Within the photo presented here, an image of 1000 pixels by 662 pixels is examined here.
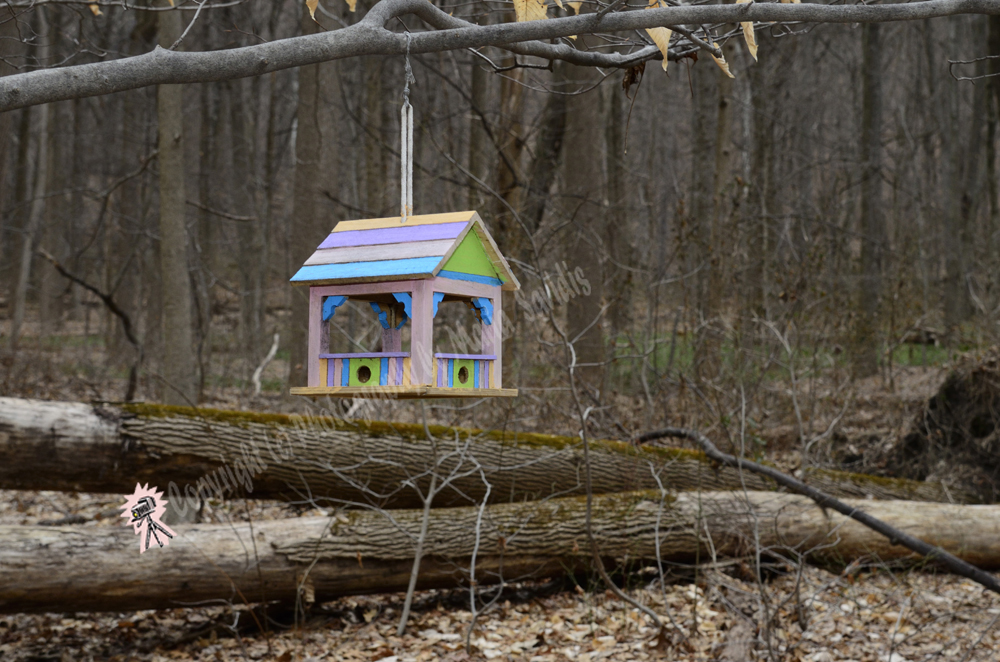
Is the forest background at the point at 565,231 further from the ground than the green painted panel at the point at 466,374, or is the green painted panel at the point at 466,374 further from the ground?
the forest background at the point at 565,231

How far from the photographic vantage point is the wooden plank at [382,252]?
2.47 metres

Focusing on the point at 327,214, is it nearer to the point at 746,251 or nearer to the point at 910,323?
the point at 746,251

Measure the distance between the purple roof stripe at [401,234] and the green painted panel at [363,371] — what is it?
1.21 feet

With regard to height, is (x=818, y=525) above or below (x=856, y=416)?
below

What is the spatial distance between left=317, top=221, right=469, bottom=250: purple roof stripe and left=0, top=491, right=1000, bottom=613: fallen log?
339cm

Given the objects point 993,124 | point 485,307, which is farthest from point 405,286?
point 993,124

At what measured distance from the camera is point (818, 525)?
671 cm

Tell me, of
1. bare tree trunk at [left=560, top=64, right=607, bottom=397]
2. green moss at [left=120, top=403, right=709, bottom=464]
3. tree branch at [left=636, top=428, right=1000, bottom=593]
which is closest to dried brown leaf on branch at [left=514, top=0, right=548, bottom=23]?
green moss at [left=120, top=403, right=709, bottom=464]

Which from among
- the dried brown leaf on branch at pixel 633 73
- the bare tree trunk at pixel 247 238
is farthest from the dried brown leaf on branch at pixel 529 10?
the bare tree trunk at pixel 247 238

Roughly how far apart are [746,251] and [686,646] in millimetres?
5149

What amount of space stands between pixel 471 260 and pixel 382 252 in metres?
0.32

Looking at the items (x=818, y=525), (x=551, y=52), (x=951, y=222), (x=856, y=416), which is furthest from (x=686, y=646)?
(x=951, y=222)

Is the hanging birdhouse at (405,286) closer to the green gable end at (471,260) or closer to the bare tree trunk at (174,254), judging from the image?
the green gable end at (471,260)

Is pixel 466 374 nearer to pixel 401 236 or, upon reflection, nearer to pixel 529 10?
pixel 401 236
